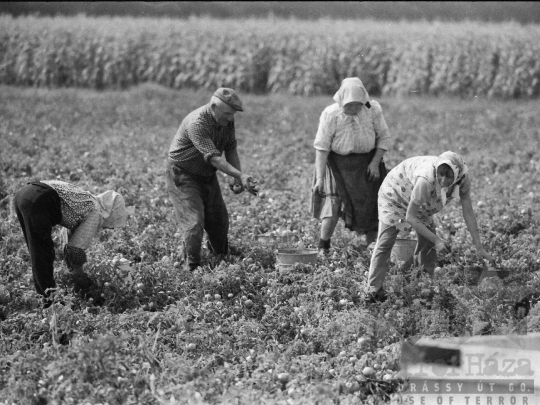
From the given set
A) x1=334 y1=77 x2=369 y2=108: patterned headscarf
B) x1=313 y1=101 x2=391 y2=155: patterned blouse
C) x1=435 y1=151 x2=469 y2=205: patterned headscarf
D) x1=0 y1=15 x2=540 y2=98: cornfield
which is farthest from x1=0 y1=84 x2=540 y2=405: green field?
x1=0 y1=15 x2=540 y2=98: cornfield

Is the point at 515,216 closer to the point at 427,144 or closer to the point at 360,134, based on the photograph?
the point at 360,134

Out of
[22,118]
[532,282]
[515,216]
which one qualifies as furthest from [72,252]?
[22,118]

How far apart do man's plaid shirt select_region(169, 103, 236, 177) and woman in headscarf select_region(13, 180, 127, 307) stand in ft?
2.91

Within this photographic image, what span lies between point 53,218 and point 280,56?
48.4ft

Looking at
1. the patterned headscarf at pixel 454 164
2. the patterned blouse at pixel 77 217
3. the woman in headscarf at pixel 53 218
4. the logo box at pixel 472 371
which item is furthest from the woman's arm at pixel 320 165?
the logo box at pixel 472 371

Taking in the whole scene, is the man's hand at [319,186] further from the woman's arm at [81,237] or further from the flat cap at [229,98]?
the woman's arm at [81,237]

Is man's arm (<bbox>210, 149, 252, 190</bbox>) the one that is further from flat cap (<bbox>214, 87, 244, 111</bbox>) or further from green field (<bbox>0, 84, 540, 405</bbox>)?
green field (<bbox>0, 84, 540, 405</bbox>)

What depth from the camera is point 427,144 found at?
1245 centimetres

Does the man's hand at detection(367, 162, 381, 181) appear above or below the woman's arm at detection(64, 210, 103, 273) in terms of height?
above

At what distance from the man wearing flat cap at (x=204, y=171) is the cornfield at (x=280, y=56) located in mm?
11890

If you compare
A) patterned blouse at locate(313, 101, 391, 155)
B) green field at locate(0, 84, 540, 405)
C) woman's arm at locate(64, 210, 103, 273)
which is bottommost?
green field at locate(0, 84, 540, 405)

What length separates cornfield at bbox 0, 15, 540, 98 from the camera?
18.6 metres

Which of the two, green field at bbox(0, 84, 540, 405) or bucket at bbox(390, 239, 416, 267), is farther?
bucket at bbox(390, 239, 416, 267)

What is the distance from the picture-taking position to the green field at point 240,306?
4848 mm
